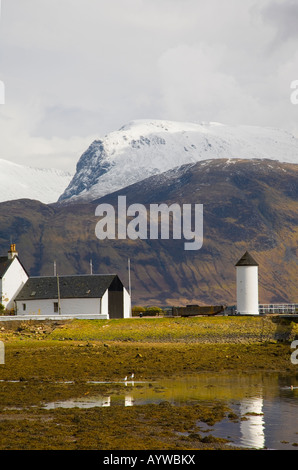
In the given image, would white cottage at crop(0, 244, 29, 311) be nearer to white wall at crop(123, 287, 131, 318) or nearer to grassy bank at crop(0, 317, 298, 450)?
grassy bank at crop(0, 317, 298, 450)

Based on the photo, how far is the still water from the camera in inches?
1057

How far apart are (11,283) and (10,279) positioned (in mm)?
512

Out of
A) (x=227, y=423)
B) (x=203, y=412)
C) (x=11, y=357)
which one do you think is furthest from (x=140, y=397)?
(x=11, y=357)

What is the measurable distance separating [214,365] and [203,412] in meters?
17.5

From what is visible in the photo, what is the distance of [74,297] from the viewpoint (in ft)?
266

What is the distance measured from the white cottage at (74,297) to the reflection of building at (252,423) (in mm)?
44829

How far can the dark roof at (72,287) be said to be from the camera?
267 ft

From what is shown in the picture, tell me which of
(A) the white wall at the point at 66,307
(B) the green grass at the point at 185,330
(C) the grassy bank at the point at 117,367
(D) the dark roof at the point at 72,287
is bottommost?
(C) the grassy bank at the point at 117,367

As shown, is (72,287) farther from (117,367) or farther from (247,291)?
(117,367)

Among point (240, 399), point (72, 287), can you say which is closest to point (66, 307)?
point (72, 287)

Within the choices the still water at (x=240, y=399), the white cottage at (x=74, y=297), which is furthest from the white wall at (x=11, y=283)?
the still water at (x=240, y=399)

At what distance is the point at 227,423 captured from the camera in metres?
28.9

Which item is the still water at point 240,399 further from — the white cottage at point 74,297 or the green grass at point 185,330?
the white cottage at point 74,297
